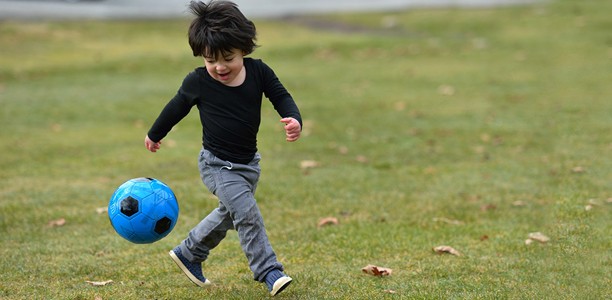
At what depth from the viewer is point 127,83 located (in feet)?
52.6

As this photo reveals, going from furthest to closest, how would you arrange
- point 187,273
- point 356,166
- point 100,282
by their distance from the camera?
point 356,166, point 100,282, point 187,273

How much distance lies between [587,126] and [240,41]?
7384 millimetres

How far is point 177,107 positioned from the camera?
5148 millimetres

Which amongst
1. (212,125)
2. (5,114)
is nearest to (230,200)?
(212,125)

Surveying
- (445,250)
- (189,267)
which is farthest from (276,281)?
(445,250)

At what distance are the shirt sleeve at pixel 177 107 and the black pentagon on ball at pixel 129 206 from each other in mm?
420

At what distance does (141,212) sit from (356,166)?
4.71m

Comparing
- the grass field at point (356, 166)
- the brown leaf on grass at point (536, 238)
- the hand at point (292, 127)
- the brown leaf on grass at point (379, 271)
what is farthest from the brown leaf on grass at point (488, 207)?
the hand at point (292, 127)

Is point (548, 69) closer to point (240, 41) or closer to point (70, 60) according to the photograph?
point (70, 60)

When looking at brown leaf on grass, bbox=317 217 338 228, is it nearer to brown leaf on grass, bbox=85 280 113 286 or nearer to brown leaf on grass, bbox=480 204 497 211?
brown leaf on grass, bbox=480 204 497 211

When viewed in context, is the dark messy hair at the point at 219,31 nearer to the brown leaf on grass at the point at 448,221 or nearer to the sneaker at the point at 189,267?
the sneaker at the point at 189,267

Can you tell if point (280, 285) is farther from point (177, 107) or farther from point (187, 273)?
point (177, 107)

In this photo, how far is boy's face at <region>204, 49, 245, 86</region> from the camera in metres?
4.93

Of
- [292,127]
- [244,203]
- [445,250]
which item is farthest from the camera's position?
[445,250]
